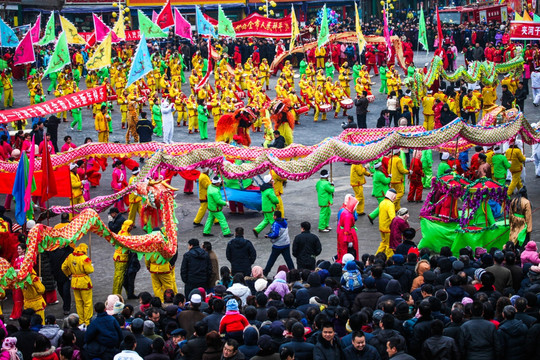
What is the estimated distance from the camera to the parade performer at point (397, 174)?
58.7 ft

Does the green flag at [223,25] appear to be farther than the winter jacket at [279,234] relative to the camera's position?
Yes

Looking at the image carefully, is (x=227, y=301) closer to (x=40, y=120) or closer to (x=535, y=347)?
(x=535, y=347)

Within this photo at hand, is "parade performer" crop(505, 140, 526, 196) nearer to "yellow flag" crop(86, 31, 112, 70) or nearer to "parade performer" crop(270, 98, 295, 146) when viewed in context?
"parade performer" crop(270, 98, 295, 146)

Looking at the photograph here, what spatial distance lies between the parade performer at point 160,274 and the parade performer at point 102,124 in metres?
12.2

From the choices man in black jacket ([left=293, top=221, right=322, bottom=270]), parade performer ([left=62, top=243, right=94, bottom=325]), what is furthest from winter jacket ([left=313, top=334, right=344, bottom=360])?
man in black jacket ([left=293, top=221, right=322, bottom=270])

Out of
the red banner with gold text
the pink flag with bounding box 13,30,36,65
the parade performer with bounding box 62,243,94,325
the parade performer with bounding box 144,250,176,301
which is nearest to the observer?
Result: the parade performer with bounding box 62,243,94,325

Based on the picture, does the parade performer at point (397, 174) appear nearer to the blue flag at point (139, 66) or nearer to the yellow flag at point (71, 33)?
the blue flag at point (139, 66)

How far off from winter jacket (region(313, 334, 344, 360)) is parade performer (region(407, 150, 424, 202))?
1030cm

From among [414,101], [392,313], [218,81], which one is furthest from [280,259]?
[218,81]

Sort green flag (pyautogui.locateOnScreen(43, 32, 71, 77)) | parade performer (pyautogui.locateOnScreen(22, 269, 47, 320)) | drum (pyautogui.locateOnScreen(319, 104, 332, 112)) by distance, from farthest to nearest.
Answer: drum (pyautogui.locateOnScreen(319, 104, 332, 112)), green flag (pyautogui.locateOnScreen(43, 32, 71, 77)), parade performer (pyautogui.locateOnScreen(22, 269, 47, 320))

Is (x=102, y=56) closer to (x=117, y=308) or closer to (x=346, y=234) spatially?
(x=346, y=234)

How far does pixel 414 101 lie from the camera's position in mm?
25953

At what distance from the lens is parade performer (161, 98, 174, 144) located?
25.2 m

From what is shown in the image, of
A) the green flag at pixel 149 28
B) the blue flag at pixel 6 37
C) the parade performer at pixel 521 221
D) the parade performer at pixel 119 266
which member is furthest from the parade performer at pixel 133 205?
the blue flag at pixel 6 37
